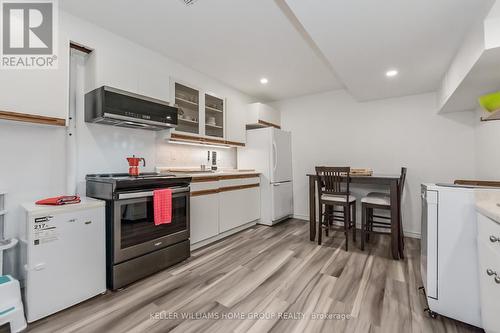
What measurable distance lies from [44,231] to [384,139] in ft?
14.0

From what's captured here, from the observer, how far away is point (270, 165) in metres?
3.86

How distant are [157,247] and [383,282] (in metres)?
2.16

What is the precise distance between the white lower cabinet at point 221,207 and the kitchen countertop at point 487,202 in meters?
2.47

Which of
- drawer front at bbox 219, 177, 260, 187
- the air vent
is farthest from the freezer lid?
the air vent

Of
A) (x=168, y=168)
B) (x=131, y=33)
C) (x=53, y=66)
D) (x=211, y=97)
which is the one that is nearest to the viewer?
(x=53, y=66)

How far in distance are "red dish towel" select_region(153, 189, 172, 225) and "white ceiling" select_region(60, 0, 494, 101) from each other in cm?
165

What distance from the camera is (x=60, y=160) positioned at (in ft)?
6.86

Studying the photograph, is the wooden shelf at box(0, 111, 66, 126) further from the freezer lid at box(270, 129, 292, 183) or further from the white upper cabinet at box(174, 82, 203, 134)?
the freezer lid at box(270, 129, 292, 183)

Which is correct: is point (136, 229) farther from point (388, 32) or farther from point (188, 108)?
point (388, 32)

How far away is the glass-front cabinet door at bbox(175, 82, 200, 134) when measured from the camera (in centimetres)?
300

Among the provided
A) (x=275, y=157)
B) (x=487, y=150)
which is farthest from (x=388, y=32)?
(x=275, y=157)

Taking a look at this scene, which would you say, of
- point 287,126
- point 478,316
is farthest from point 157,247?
point 287,126

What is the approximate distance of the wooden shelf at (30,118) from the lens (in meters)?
1.62

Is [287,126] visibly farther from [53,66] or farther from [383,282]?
[53,66]
